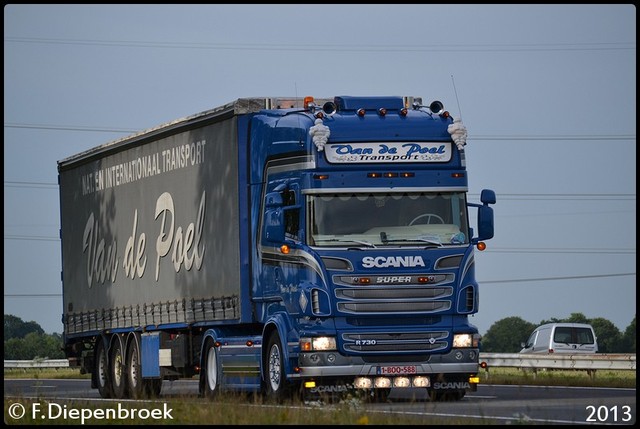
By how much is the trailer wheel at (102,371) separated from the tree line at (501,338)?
53.3m

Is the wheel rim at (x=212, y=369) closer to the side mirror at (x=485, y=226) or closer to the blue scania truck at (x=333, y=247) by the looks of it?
the blue scania truck at (x=333, y=247)

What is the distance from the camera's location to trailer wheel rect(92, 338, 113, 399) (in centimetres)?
3319

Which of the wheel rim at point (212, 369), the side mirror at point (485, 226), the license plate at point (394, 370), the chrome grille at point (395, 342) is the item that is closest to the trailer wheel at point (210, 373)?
Result: the wheel rim at point (212, 369)

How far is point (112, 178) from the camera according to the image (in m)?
33.6

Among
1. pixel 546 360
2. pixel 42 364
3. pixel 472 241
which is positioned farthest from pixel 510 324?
pixel 472 241

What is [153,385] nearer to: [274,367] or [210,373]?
[210,373]

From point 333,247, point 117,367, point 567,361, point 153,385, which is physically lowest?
point 153,385

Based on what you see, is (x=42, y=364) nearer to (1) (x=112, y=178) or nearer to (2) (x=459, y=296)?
(1) (x=112, y=178)

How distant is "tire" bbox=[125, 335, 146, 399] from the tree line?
55.7m

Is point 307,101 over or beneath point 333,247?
over

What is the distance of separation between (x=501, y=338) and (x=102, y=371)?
88.4m

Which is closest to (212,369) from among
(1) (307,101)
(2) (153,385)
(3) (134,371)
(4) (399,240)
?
(2) (153,385)

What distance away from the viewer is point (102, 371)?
33812 millimetres

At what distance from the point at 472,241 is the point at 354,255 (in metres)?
1.95
